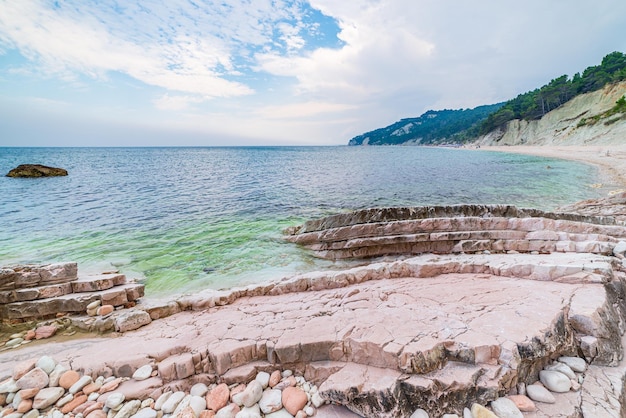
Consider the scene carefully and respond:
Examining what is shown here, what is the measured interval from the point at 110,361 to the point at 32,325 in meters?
3.81

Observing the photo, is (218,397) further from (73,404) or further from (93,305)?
(93,305)

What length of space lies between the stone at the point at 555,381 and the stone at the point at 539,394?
10 cm

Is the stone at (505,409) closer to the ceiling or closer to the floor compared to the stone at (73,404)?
closer to the ceiling

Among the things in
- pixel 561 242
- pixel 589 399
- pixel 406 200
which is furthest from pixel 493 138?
pixel 589 399

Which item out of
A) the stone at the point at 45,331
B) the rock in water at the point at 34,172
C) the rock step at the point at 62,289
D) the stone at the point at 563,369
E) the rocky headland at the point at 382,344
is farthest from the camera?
the rock in water at the point at 34,172

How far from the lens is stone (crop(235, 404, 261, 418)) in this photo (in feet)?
9.37

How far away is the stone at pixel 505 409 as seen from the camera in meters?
2.57

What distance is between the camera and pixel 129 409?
3090mm

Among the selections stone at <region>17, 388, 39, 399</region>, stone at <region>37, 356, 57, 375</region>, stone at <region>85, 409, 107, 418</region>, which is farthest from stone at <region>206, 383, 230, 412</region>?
stone at <region>37, 356, 57, 375</region>

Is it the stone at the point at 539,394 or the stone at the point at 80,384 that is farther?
the stone at the point at 80,384

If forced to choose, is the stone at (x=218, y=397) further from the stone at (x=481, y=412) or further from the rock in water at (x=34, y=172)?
the rock in water at (x=34, y=172)

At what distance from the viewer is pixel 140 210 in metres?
17.1

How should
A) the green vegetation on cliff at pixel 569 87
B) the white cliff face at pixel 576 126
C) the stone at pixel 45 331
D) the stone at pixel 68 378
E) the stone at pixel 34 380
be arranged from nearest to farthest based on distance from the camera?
the stone at pixel 34 380 → the stone at pixel 68 378 → the stone at pixel 45 331 → the white cliff face at pixel 576 126 → the green vegetation on cliff at pixel 569 87

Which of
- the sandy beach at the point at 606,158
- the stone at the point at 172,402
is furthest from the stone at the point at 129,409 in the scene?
the sandy beach at the point at 606,158
